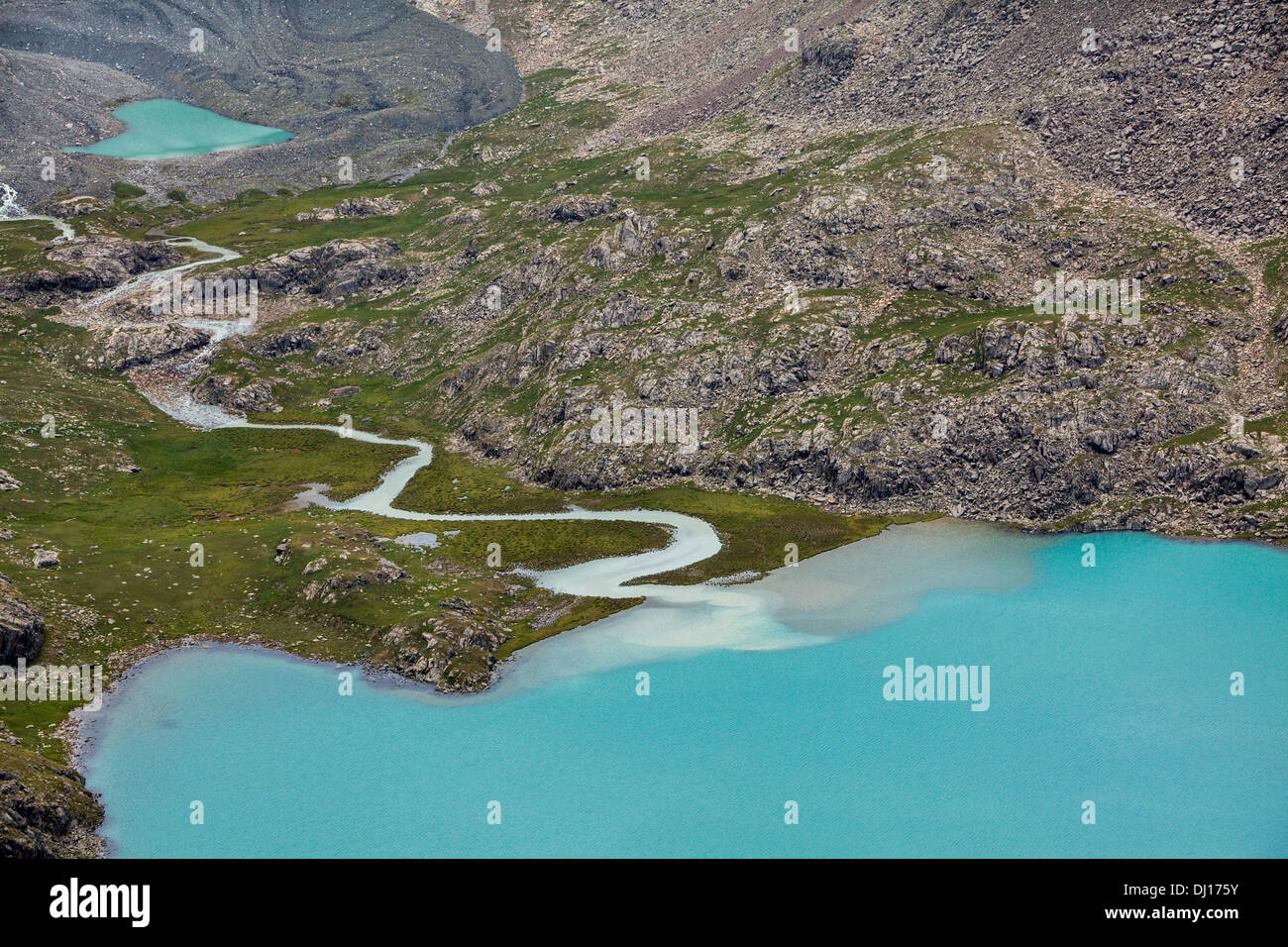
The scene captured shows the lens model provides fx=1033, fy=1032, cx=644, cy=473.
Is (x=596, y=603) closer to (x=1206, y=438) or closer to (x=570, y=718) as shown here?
(x=570, y=718)

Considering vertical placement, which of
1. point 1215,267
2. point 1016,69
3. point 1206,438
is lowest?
point 1206,438

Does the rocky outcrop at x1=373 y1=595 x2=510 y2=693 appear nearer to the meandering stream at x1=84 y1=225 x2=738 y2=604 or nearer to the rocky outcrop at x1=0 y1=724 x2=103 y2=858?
the meandering stream at x1=84 y1=225 x2=738 y2=604

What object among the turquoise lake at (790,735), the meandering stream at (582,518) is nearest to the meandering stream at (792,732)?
the turquoise lake at (790,735)

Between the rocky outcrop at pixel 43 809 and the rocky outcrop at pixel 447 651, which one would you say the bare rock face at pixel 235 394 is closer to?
the rocky outcrop at pixel 447 651

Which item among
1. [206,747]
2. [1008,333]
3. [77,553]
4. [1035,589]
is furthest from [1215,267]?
[77,553]

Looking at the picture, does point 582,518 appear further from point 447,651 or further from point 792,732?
point 792,732

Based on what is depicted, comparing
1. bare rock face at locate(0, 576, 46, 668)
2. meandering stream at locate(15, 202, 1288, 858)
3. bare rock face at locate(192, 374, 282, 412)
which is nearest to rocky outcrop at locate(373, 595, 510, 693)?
meandering stream at locate(15, 202, 1288, 858)

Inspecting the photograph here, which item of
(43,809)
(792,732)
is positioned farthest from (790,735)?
(43,809)
